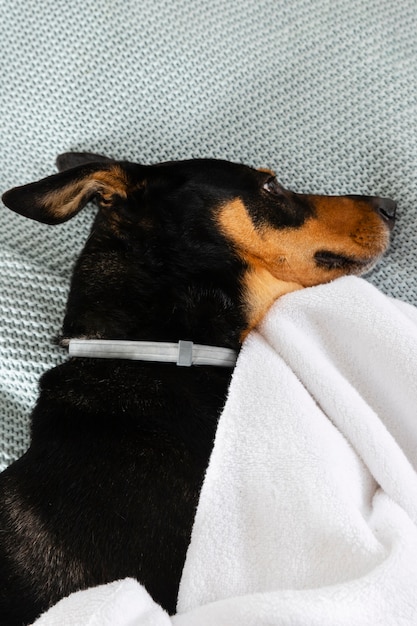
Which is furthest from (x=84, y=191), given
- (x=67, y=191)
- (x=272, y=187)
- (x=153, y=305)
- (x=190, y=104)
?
(x=190, y=104)

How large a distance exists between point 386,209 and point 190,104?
0.69 meters

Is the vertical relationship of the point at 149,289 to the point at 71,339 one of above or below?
above

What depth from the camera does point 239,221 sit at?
65.1 inches

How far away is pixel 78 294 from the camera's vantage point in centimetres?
163

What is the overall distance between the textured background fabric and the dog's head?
18 cm

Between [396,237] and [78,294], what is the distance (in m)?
0.85

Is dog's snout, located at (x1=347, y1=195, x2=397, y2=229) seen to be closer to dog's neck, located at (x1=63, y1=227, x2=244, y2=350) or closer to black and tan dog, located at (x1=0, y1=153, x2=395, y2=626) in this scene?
black and tan dog, located at (x1=0, y1=153, x2=395, y2=626)

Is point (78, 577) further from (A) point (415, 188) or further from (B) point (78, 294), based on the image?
(A) point (415, 188)

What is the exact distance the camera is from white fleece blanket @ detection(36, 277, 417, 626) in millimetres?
1154

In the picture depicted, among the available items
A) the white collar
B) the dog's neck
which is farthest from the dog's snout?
the white collar

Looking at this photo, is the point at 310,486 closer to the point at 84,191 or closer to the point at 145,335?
the point at 145,335

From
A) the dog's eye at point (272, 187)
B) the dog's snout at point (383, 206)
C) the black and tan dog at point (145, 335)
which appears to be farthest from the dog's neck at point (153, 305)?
the dog's snout at point (383, 206)

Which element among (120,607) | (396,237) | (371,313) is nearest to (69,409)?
(120,607)

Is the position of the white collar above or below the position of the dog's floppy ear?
below
